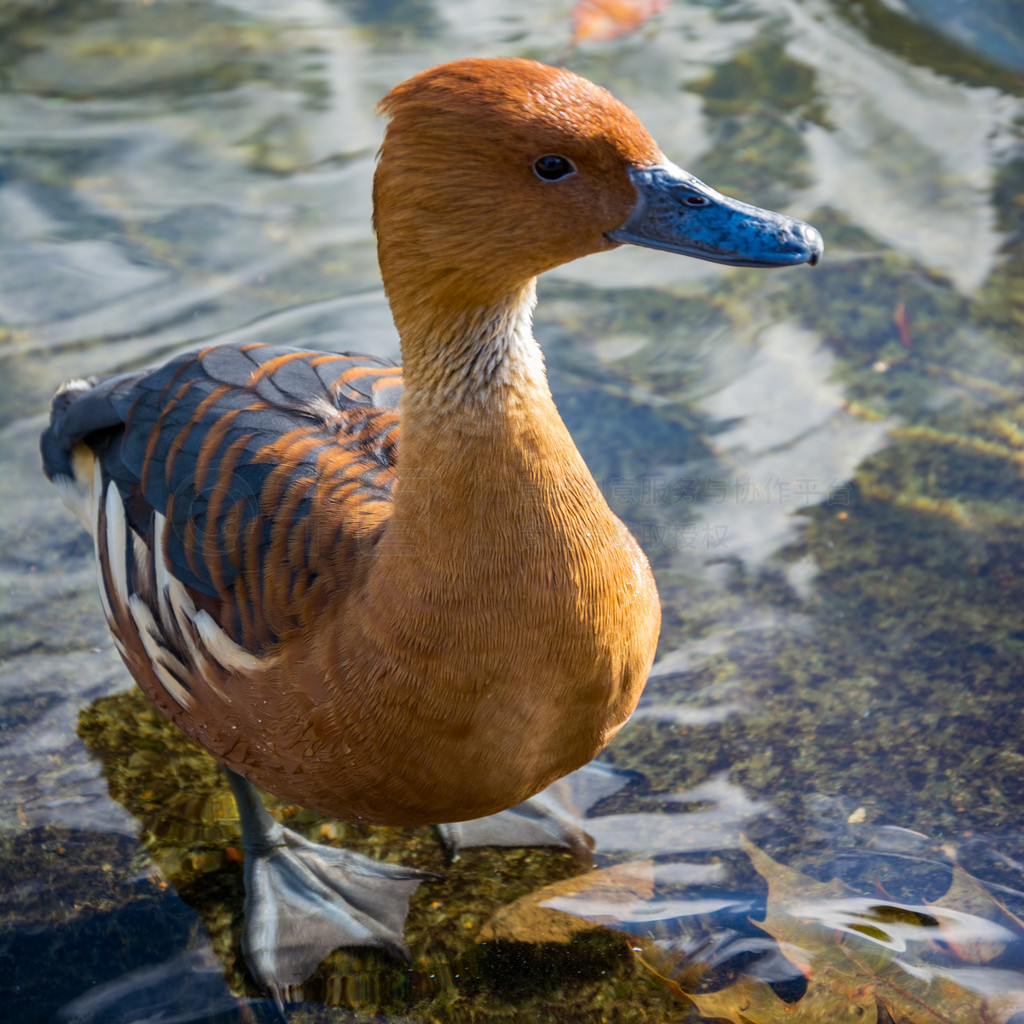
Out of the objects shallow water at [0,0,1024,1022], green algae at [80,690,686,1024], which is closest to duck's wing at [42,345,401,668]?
green algae at [80,690,686,1024]

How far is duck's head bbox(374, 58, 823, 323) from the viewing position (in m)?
2.28

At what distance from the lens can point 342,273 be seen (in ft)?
17.9

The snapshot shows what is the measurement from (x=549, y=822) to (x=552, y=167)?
6.40 ft

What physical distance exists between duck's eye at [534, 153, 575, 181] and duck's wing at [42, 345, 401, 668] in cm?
90

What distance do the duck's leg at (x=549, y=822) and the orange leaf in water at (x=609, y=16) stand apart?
485cm

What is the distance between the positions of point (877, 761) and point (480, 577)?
65.5 inches

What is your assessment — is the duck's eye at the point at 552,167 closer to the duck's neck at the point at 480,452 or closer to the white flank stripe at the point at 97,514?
the duck's neck at the point at 480,452

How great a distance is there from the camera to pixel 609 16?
6910mm

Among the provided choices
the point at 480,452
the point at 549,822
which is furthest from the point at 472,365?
the point at 549,822

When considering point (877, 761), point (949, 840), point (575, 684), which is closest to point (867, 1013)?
point (949, 840)

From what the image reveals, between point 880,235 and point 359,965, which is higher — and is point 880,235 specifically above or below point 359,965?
above

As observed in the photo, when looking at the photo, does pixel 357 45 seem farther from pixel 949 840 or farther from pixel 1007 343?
pixel 949 840

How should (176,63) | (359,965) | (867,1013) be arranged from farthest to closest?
(176,63), (359,965), (867,1013)

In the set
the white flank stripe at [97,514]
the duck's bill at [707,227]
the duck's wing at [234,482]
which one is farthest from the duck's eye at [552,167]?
the white flank stripe at [97,514]
